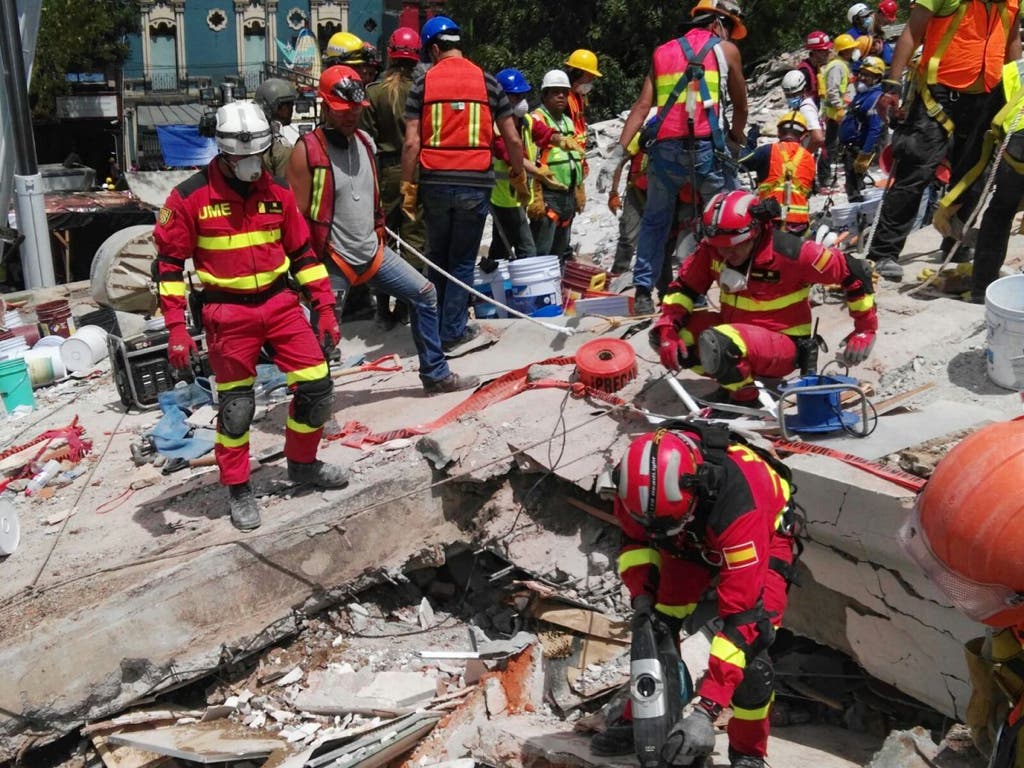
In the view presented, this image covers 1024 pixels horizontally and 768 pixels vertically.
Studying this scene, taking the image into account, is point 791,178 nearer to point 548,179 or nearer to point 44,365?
point 548,179

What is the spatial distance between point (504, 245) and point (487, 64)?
1429 cm

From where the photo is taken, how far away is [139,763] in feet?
14.3

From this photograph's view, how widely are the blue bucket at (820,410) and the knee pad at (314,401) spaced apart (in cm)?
217

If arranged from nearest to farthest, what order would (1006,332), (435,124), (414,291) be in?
(1006,332) < (414,291) < (435,124)

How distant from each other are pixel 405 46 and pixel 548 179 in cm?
163

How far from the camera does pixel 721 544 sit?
337 centimetres

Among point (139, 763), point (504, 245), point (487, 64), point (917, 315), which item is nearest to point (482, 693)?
point (139, 763)

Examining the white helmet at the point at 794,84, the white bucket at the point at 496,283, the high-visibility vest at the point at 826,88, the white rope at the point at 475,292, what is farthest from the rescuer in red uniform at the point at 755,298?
the high-visibility vest at the point at 826,88

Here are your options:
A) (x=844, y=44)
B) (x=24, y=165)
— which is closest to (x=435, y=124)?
(x=24, y=165)

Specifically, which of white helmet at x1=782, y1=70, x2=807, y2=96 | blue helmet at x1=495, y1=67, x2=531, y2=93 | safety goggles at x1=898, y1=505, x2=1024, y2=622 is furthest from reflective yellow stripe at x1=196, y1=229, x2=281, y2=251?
white helmet at x1=782, y1=70, x2=807, y2=96

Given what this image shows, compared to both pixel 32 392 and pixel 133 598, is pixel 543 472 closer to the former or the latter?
pixel 133 598

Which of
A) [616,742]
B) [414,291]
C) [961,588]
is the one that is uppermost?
[961,588]

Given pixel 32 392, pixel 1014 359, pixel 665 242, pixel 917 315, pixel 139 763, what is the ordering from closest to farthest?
pixel 139 763 < pixel 1014 359 < pixel 917 315 < pixel 665 242 < pixel 32 392

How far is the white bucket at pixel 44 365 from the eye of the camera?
7867mm
